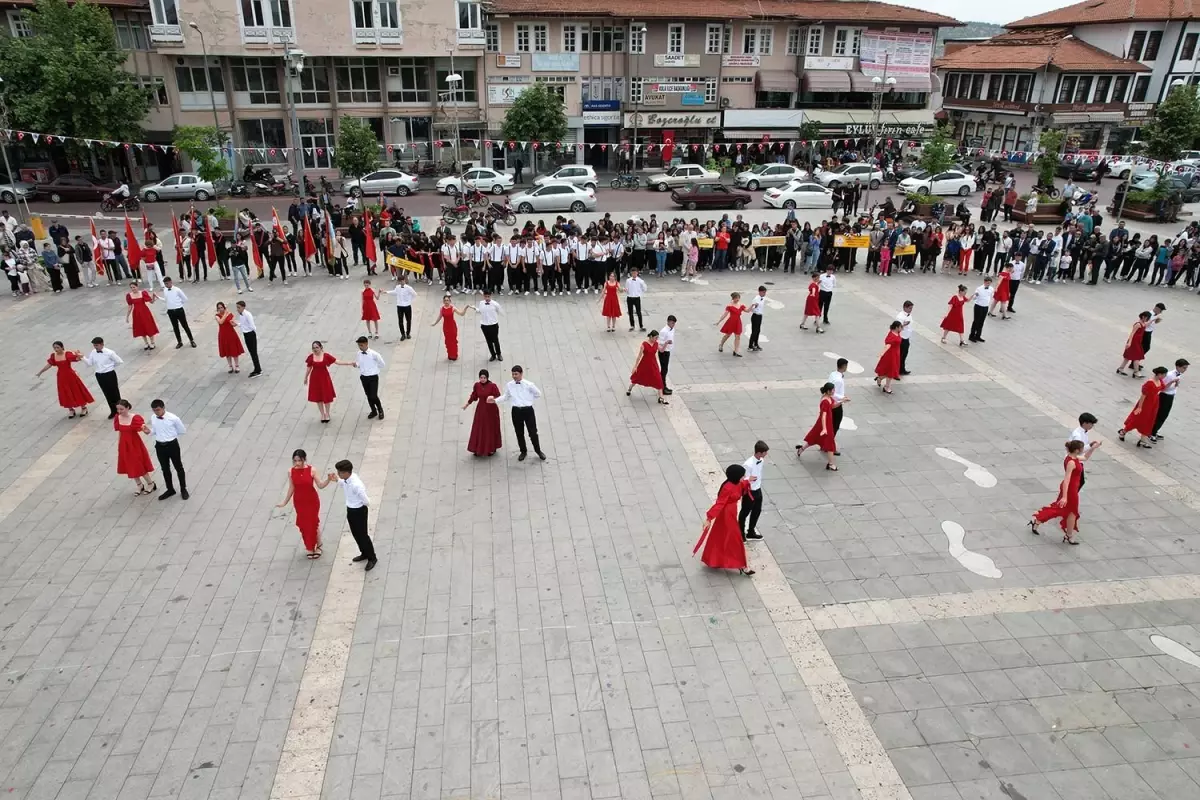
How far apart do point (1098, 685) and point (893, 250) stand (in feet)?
52.8

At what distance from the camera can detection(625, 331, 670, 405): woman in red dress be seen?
1254 centimetres

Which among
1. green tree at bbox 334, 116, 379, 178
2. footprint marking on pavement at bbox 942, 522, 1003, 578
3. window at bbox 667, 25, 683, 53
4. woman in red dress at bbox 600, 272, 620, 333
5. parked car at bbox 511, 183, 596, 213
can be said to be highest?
window at bbox 667, 25, 683, 53

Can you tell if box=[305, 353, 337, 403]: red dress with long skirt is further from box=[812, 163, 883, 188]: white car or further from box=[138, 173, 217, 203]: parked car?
box=[812, 163, 883, 188]: white car

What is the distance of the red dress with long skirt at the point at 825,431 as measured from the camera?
10.6 meters

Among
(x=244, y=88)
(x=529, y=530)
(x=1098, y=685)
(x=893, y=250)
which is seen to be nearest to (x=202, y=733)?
(x=529, y=530)

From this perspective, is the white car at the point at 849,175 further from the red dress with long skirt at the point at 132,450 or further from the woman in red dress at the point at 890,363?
the red dress with long skirt at the point at 132,450

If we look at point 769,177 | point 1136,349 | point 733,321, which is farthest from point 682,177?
point 1136,349

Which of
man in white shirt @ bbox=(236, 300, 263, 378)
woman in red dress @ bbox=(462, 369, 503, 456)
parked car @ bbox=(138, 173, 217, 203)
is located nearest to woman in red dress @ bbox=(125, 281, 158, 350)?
man in white shirt @ bbox=(236, 300, 263, 378)

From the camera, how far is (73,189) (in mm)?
32656

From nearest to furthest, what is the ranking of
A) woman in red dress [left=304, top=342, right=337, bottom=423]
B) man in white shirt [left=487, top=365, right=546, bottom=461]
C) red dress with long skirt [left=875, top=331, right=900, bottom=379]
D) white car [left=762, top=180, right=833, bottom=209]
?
man in white shirt [left=487, top=365, right=546, bottom=461], woman in red dress [left=304, top=342, right=337, bottom=423], red dress with long skirt [left=875, top=331, right=900, bottom=379], white car [left=762, top=180, right=833, bottom=209]

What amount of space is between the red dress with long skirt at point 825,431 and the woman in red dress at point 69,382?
35.8 feet

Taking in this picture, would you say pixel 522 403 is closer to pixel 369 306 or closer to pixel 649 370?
pixel 649 370

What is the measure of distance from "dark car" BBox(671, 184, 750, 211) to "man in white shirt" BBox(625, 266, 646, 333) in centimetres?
1555

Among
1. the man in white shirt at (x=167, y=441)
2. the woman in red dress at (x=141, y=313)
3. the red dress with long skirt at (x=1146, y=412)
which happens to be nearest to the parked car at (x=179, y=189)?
the woman in red dress at (x=141, y=313)
